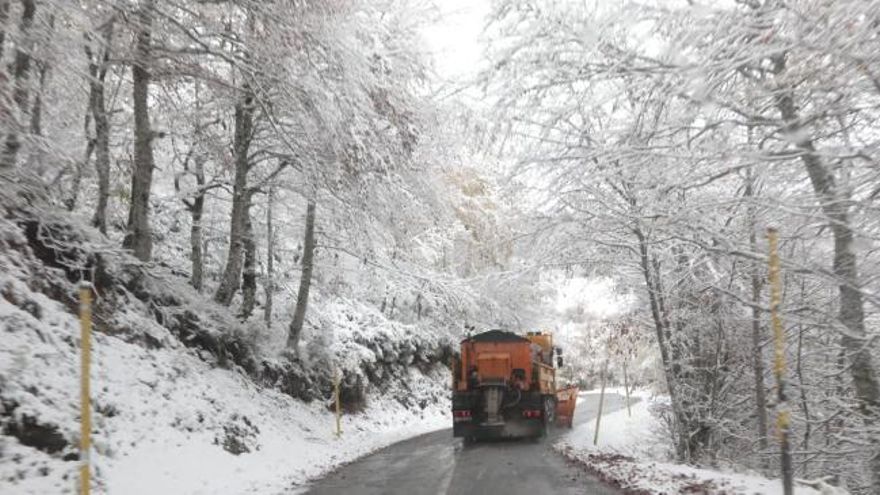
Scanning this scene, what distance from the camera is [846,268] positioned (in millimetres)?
6789

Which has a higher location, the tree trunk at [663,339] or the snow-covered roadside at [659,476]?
the tree trunk at [663,339]

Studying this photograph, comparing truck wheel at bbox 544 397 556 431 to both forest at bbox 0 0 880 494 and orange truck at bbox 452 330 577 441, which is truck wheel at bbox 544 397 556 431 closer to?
orange truck at bbox 452 330 577 441

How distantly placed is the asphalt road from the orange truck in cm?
122

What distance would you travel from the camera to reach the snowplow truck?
56.1 ft

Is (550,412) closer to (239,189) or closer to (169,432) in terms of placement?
(239,189)

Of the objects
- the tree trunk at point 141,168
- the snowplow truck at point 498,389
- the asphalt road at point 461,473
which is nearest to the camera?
the asphalt road at point 461,473

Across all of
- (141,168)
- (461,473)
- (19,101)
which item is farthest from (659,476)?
(141,168)

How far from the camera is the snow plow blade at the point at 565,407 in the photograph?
23125 mm

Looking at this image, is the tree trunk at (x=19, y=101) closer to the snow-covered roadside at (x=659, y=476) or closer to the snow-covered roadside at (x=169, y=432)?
the snow-covered roadside at (x=169, y=432)

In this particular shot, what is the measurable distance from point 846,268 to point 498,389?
1130 cm

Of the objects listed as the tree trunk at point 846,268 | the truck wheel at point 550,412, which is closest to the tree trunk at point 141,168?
the tree trunk at point 846,268

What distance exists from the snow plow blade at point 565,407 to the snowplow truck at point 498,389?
4840 millimetres

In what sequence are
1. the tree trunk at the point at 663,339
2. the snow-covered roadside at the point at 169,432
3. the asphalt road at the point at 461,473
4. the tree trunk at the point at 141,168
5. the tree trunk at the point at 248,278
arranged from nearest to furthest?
the snow-covered roadside at the point at 169,432
the asphalt road at the point at 461,473
the tree trunk at the point at 141,168
the tree trunk at the point at 663,339
the tree trunk at the point at 248,278

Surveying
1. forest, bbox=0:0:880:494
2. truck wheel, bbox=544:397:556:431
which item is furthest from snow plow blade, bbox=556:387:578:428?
forest, bbox=0:0:880:494
